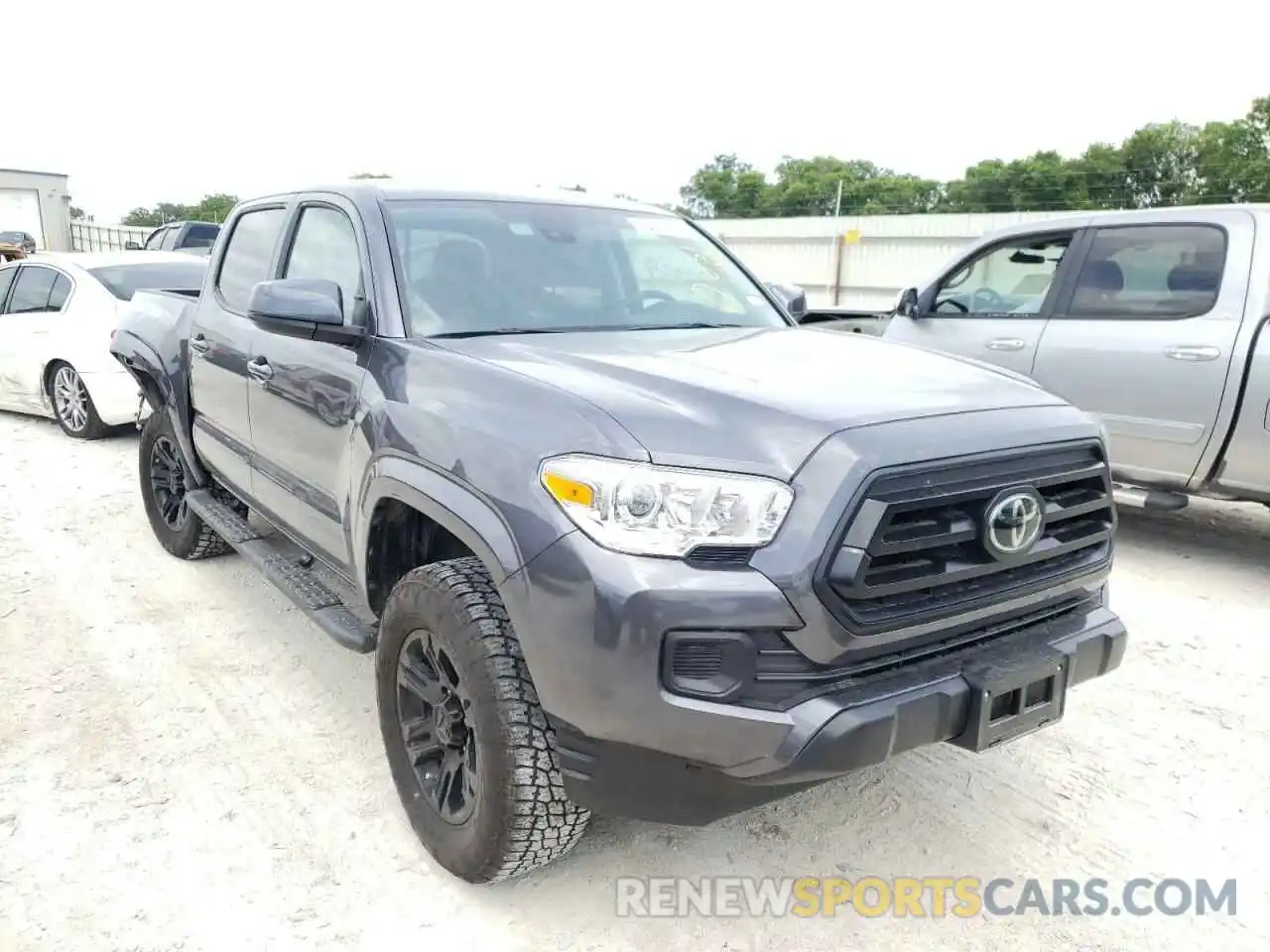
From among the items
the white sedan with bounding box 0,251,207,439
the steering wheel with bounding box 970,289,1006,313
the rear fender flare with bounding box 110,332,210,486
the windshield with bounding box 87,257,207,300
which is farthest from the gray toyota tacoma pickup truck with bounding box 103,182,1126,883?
the windshield with bounding box 87,257,207,300

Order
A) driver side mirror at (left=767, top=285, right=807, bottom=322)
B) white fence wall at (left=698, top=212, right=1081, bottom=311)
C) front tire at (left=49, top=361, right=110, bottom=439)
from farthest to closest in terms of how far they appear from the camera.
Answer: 1. white fence wall at (left=698, top=212, right=1081, bottom=311)
2. front tire at (left=49, top=361, right=110, bottom=439)
3. driver side mirror at (left=767, top=285, right=807, bottom=322)

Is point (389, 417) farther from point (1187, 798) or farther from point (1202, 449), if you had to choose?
point (1202, 449)

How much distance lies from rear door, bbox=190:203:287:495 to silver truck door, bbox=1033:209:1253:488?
4268 mm

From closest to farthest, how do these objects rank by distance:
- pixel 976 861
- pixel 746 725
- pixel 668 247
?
pixel 746 725 < pixel 976 861 < pixel 668 247

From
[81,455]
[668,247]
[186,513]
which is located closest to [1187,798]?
[668,247]

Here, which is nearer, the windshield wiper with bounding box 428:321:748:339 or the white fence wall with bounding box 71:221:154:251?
the windshield wiper with bounding box 428:321:748:339

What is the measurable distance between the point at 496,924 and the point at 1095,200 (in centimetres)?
3513

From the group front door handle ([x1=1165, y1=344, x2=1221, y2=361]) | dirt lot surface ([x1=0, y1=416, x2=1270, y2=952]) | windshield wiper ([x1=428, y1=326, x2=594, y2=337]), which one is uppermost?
windshield wiper ([x1=428, y1=326, x2=594, y2=337])

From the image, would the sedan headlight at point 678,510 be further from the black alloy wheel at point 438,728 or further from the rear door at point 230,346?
the rear door at point 230,346

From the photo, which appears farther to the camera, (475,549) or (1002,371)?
(1002,371)

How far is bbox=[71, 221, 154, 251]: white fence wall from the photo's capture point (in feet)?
103

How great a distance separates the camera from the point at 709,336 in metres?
3.21

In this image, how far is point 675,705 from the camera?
201 centimetres

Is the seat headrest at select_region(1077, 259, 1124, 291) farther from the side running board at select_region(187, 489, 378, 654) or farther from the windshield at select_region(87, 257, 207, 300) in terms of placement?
the windshield at select_region(87, 257, 207, 300)
